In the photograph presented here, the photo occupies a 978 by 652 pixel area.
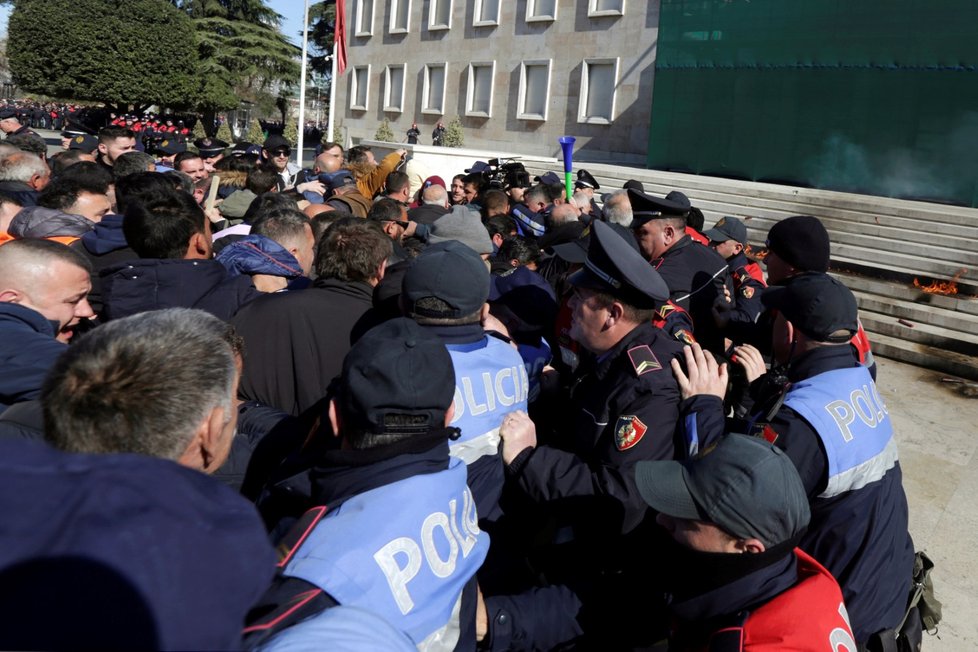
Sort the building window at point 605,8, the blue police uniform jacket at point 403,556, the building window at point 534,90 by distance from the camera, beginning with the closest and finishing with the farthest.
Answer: the blue police uniform jacket at point 403,556 → the building window at point 605,8 → the building window at point 534,90

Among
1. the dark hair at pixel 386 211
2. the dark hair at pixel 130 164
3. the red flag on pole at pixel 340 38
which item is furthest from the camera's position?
the red flag on pole at pixel 340 38

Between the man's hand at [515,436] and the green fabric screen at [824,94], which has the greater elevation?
the green fabric screen at [824,94]

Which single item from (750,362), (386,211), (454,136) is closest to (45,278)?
(750,362)

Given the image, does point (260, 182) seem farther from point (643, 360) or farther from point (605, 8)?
point (605, 8)

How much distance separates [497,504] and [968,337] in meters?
8.94

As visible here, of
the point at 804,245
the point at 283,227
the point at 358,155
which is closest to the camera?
the point at 283,227

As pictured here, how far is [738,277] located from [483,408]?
3.80m

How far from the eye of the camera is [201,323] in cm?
161

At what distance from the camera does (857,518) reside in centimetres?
233

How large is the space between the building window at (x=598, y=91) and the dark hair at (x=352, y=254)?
78.9ft

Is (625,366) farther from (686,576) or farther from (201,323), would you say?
(201,323)

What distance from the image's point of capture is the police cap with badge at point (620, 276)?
8.63ft

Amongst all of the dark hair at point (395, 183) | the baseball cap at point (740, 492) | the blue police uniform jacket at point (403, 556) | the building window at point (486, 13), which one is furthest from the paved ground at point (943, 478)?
the building window at point (486, 13)

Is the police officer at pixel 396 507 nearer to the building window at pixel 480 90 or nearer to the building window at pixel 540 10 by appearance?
the building window at pixel 540 10
